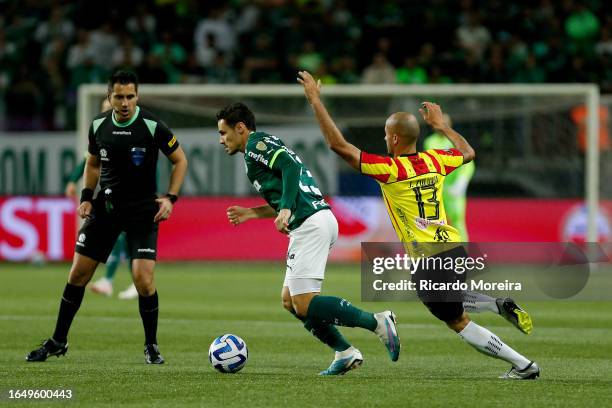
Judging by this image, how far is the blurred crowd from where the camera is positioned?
21.2 m

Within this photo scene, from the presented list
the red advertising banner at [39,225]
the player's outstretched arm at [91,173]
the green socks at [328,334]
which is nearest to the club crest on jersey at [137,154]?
the player's outstretched arm at [91,173]

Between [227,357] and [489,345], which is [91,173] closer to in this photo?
[227,357]

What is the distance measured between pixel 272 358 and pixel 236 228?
396 inches

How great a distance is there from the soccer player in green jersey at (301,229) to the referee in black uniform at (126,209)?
82 cm

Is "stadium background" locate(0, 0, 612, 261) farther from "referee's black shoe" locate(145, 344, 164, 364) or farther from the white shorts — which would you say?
the white shorts

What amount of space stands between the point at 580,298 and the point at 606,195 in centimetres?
473

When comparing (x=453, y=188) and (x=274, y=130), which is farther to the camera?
(x=274, y=130)

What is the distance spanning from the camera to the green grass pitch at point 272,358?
727cm

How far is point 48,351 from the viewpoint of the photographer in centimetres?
904

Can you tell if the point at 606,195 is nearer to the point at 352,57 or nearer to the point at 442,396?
the point at 352,57

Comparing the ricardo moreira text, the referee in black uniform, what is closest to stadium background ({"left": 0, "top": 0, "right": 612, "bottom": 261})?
the referee in black uniform

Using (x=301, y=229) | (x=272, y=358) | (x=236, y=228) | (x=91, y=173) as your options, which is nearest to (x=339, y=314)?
(x=301, y=229)

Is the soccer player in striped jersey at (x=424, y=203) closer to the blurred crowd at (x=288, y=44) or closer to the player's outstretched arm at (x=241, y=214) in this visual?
the player's outstretched arm at (x=241, y=214)

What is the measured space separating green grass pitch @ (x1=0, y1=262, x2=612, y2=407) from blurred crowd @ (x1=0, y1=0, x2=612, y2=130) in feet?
20.1
